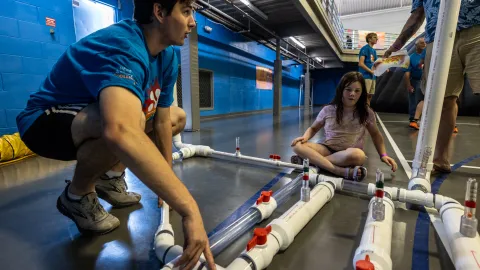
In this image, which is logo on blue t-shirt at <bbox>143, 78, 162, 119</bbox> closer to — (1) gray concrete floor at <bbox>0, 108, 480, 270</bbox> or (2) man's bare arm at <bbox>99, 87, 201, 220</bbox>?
(2) man's bare arm at <bbox>99, 87, 201, 220</bbox>

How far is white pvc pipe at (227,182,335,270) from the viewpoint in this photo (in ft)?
2.41

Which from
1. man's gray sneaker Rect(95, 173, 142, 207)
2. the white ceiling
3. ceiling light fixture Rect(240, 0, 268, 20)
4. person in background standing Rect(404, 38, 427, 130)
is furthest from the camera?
the white ceiling

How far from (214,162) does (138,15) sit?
1.44 m

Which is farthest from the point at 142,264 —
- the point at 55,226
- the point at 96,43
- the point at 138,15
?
the point at 138,15

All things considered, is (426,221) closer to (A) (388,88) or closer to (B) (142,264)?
(B) (142,264)

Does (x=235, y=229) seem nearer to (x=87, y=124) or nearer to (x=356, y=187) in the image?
(x=87, y=124)

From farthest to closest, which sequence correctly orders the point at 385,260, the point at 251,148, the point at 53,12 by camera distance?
the point at 53,12, the point at 251,148, the point at 385,260

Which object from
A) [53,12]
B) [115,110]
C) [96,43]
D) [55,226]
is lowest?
[55,226]

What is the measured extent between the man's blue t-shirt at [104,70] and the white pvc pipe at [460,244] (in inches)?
39.2

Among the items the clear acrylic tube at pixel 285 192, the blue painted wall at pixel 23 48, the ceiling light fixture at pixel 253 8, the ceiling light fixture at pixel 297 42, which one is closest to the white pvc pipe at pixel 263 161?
the clear acrylic tube at pixel 285 192

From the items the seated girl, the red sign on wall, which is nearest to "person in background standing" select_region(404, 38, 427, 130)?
the seated girl

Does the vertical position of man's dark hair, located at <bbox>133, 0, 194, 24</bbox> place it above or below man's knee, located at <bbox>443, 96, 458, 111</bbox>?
above

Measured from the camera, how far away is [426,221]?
1124 mm

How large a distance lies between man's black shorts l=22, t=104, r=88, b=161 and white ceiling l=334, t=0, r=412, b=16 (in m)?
15.8
